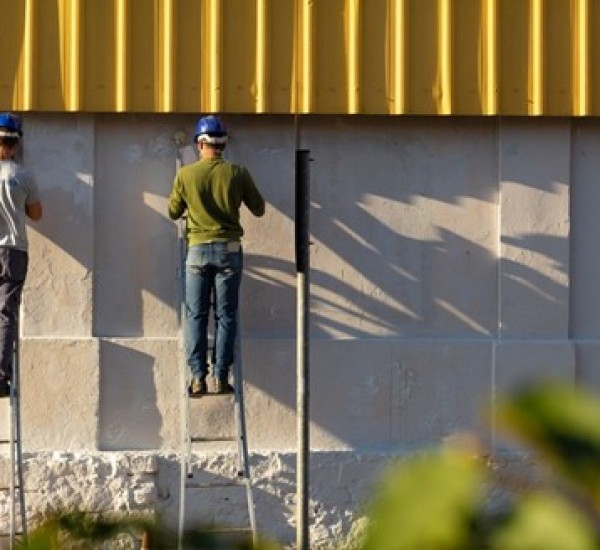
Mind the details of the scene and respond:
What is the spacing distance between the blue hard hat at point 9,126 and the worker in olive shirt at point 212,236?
920 mm

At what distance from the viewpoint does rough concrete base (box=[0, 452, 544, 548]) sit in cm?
963

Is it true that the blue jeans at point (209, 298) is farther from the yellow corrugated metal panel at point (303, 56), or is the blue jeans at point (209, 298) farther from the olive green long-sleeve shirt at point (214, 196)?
the yellow corrugated metal panel at point (303, 56)

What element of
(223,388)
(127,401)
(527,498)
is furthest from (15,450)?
(527,498)

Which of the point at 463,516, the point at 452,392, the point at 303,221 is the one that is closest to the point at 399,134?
the point at 452,392

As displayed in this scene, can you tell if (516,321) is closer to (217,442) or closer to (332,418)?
(332,418)

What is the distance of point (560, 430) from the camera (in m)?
0.96

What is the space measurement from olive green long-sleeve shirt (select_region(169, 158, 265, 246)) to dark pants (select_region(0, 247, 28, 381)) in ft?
2.93

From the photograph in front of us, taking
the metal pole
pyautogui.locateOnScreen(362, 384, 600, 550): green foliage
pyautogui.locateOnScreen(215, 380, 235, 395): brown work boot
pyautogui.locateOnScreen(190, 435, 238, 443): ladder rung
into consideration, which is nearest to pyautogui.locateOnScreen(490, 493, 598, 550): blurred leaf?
pyautogui.locateOnScreen(362, 384, 600, 550): green foliage

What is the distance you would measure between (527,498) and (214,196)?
8513 millimetres

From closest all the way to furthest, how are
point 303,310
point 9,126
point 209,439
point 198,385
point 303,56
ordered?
point 303,310
point 9,126
point 198,385
point 303,56
point 209,439

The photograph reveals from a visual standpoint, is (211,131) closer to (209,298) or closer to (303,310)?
(209,298)

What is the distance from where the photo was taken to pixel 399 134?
396 inches

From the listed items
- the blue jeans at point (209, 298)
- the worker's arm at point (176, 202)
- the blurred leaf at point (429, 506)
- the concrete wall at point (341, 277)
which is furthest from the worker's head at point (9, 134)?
the blurred leaf at point (429, 506)

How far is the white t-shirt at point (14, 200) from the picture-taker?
30.7 ft
